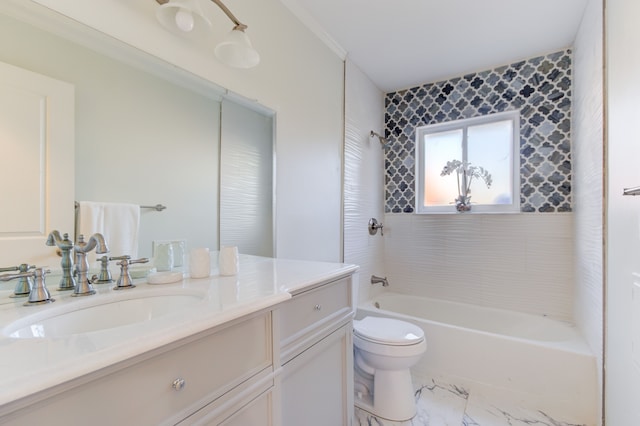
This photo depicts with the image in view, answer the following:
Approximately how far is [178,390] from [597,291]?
1997 millimetres

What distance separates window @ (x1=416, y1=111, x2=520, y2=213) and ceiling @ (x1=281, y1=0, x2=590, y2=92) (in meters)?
0.49

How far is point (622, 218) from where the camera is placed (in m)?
1.22

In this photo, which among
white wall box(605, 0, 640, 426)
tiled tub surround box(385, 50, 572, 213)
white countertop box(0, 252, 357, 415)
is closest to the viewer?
white countertop box(0, 252, 357, 415)

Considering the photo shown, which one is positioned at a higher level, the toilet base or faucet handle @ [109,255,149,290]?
faucet handle @ [109,255,149,290]

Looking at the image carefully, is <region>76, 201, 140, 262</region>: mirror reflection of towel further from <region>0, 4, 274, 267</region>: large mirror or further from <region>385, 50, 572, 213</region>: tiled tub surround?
<region>385, 50, 572, 213</region>: tiled tub surround

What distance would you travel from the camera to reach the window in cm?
248

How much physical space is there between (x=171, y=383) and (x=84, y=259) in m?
0.49

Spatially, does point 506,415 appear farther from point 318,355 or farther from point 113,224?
point 113,224

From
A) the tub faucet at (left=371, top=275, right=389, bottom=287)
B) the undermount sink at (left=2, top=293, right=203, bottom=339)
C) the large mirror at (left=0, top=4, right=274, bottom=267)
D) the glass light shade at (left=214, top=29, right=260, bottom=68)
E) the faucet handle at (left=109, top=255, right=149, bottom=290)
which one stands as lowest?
the tub faucet at (left=371, top=275, right=389, bottom=287)

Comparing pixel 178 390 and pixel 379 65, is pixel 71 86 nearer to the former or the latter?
pixel 178 390

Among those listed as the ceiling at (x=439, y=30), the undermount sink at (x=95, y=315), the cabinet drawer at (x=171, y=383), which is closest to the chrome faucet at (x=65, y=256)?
the undermount sink at (x=95, y=315)

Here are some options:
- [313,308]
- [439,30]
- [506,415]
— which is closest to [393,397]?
[506,415]

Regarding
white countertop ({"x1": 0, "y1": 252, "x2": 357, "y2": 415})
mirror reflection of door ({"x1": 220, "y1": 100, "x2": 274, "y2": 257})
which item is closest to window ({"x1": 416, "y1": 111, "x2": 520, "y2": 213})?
mirror reflection of door ({"x1": 220, "y1": 100, "x2": 274, "y2": 257})

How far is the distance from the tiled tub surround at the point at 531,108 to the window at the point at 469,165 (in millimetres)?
65
